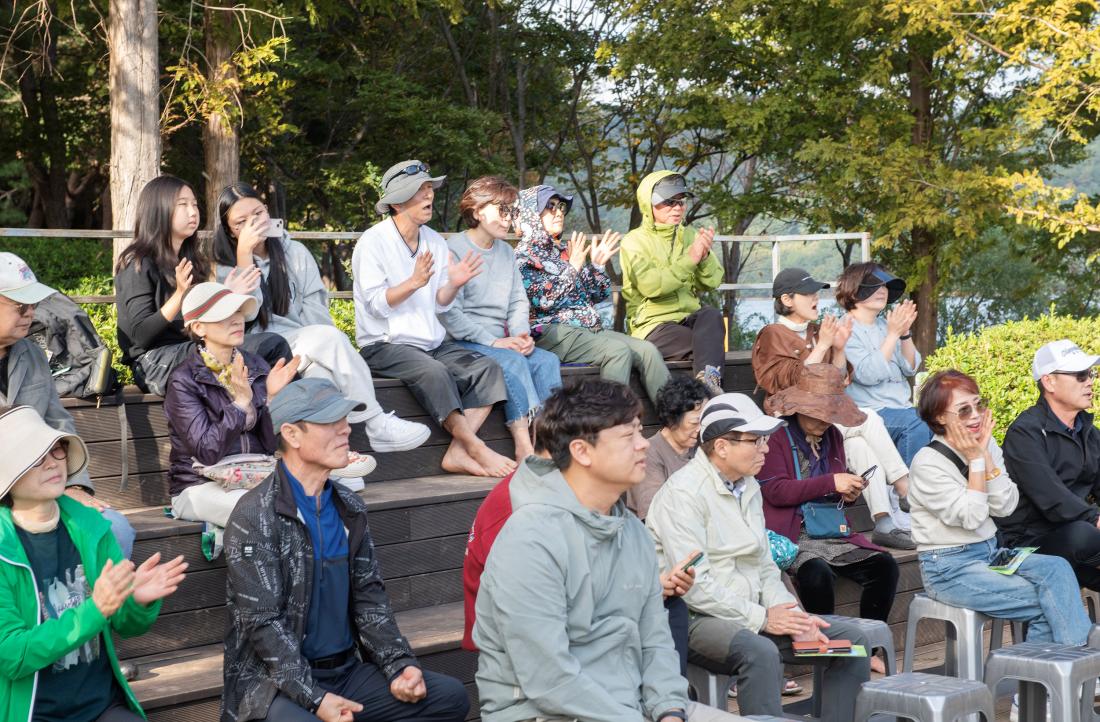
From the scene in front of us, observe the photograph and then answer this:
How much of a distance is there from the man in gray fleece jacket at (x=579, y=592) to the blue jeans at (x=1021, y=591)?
2.09 m

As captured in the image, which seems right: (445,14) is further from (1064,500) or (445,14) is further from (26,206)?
(1064,500)

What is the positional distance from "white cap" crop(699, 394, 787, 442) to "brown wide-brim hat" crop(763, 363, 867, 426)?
1.00 meters

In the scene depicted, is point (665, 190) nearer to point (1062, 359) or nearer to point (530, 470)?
point (1062, 359)

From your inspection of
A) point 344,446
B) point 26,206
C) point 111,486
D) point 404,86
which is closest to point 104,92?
point 404,86

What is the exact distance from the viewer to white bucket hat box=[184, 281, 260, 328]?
4.67 meters

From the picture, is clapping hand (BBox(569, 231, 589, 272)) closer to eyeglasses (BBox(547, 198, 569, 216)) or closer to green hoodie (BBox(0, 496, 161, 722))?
eyeglasses (BBox(547, 198, 569, 216))

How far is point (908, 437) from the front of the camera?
6.82m

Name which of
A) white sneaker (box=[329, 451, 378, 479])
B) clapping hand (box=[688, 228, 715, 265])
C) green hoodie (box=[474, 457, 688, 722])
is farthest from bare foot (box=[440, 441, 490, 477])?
green hoodie (box=[474, 457, 688, 722])

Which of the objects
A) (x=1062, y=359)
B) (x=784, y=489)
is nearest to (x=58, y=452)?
(x=784, y=489)

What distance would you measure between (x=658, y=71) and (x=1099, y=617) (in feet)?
38.0

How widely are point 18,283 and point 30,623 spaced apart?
4.62 feet

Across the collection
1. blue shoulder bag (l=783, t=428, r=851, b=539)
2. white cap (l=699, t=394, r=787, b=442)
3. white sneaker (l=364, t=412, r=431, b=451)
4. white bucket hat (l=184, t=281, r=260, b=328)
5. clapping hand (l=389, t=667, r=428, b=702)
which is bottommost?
clapping hand (l=389, t=667, r=428, b=702)

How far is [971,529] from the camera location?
5.15m

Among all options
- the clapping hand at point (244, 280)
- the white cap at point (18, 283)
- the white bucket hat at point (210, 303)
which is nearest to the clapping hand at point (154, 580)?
the white cap at point (18, 283)
